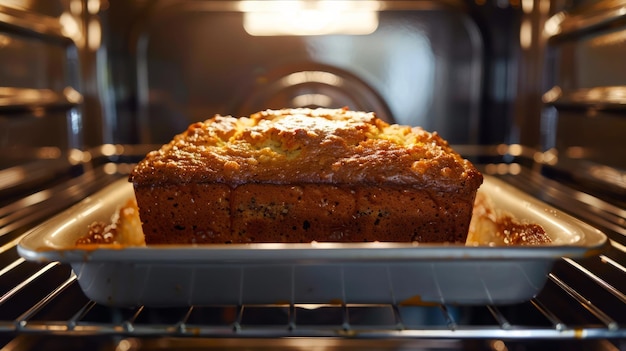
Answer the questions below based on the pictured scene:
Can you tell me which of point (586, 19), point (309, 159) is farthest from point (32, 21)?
point (586, 19)

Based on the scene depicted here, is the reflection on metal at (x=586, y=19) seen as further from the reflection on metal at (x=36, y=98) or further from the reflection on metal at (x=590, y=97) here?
the reflection on metal at (x=36, y=98)

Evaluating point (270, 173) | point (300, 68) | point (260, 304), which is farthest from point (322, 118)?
point (300, 68)

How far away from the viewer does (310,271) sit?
0.77m

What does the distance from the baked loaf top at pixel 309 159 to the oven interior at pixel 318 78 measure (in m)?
0.47

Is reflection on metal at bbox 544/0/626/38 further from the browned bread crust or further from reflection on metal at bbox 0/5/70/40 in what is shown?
reflection on metal at bbox 0/5/70/40

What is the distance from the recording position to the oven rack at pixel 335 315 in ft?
2.23

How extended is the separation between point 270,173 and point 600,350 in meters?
0.56

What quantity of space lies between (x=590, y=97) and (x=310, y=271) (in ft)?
3.66

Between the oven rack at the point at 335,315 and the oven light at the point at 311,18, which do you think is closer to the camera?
the oven rack at the point at 335,315

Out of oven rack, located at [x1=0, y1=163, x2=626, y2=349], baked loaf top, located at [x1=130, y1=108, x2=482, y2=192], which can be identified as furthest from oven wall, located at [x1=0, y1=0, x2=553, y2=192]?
oven rack, located at [x1=0, y1=163, x2=626, y2=349]

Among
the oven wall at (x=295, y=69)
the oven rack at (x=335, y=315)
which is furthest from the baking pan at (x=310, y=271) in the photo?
the oven wall at (x=295, y=69)

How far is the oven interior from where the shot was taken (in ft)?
4.80

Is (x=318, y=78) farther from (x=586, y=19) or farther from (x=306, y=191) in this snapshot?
(x=306, y=191)

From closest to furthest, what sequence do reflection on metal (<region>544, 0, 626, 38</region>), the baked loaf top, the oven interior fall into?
the baked loaf top → reflection on metal (<region>544, 0, 626, 38</region>) → the oven interior
